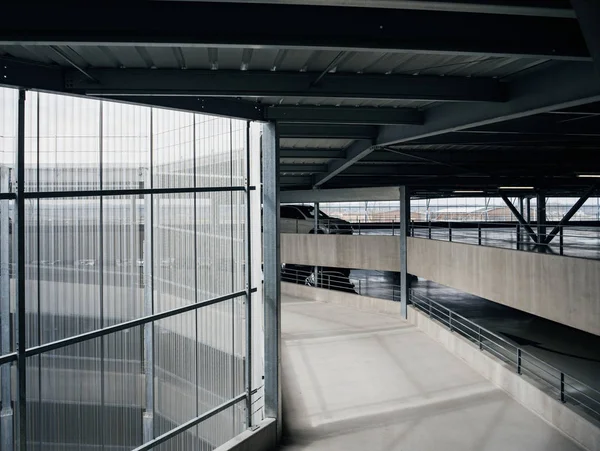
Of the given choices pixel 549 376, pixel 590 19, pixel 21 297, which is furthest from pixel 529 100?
pixel 549 376

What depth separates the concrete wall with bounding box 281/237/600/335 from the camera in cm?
765

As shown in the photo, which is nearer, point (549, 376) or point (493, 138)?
point (493, 138)

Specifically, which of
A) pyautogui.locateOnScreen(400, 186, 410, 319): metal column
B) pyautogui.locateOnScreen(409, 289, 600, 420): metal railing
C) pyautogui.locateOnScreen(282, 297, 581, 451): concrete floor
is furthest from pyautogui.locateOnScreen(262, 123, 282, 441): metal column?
pyautogui.locateOnScreen(400, 186, 410, 319): metal column

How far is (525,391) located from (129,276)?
7.23m

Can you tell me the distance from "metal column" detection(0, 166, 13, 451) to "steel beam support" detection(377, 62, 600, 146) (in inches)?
214

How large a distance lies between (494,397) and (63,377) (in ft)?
25.0

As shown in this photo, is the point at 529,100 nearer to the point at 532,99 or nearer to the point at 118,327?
the point at 532,99

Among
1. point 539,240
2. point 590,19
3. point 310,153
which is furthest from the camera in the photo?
point 310,153

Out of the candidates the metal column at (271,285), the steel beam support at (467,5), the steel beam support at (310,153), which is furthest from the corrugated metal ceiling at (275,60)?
the steel beam support at (310,153)

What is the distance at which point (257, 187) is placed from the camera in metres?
8.16

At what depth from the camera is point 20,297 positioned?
16.4 feet

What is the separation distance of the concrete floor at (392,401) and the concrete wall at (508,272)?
5.83 ft

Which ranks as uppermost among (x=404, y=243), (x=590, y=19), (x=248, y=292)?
(x=590, y=19)

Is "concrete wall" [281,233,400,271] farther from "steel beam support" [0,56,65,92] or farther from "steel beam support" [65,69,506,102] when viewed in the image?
"steel beam support" [0,56,65,92]
